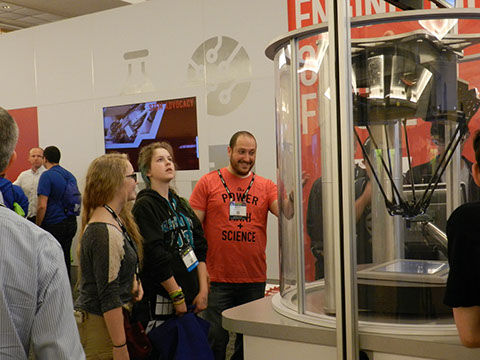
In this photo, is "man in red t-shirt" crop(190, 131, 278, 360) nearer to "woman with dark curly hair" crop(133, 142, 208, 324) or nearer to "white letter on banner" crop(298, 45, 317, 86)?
"woman with dark curly hair" crop(133, 142, 208, 324)

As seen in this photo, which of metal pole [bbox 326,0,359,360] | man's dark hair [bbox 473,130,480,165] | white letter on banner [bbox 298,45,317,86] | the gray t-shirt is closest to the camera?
man's dark hair [bbox 473,130,480,165]

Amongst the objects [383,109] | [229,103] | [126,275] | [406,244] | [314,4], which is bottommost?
[126,275]

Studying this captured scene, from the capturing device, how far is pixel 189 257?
2746 mm

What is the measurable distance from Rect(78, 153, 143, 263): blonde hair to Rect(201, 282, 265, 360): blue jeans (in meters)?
0.96

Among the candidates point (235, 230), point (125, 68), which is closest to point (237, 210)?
point (235, 230)

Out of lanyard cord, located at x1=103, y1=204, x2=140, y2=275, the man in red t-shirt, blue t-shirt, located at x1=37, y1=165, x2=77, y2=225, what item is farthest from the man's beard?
blue t-shirt, located at x1=37, y1=165, x2=77, y2=225

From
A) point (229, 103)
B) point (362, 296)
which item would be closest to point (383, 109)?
point (362, 296)

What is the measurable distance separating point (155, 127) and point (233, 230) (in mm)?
2826

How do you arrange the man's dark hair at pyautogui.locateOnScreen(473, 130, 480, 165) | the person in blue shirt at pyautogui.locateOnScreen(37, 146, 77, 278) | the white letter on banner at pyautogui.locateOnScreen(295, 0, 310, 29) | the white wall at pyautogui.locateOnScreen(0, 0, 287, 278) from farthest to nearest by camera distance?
1. the person in blue shirt at pyautogui.locateOnScreen(37, 146, 77, 278)
2. the white wall at pyautogui.locateOnScreen(0, 0, 287, 278)
3. the white letter on banner at pyautogui.locateOnScreen(295, 0, 310, 29)
4. the man's dark hair at pyautogui.locateOnScreen(473, 130, 480, 165)

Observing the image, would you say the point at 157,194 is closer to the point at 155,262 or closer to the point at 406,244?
the point at 155,262

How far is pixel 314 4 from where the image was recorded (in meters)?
4.72

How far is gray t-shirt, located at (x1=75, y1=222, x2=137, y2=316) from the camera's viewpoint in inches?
89.9

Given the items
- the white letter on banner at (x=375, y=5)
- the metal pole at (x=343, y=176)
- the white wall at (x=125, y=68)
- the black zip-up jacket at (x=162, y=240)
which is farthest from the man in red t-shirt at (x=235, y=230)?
the metal pole at (x=343, y=176)

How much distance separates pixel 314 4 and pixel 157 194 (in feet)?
8.48
